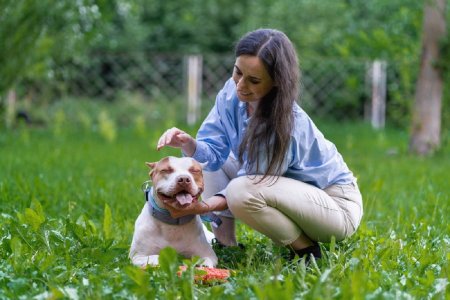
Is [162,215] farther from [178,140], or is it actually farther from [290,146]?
[290,146]

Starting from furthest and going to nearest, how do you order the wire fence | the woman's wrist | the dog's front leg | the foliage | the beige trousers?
the wire fence → the foliage → the woman's wrist → the beige trousers → the dog's front leg

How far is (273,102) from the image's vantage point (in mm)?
3158

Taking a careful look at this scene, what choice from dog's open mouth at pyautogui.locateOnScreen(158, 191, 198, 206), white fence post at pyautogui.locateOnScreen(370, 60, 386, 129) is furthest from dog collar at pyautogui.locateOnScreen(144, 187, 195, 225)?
white fence post at pyautogui.locateOnScreen(370, 60, 386, 129)

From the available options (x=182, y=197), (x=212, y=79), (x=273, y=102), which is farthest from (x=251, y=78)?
(x=212, y=79)

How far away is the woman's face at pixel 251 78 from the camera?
10.2 feet

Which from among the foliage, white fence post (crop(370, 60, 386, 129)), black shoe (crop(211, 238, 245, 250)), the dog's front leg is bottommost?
white fence post (crop(370, 60, 386, 129))

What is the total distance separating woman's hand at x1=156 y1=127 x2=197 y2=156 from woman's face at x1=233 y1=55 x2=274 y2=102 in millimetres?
270

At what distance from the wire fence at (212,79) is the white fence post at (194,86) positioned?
0.49m

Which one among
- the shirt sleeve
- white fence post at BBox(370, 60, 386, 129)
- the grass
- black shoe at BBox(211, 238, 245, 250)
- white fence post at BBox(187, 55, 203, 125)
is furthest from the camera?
white fence post at BBox(370, 60, 386, 129)

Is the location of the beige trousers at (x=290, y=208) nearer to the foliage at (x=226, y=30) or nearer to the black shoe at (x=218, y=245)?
the black shoe at (x=218, y=245)

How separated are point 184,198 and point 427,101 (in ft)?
21.9

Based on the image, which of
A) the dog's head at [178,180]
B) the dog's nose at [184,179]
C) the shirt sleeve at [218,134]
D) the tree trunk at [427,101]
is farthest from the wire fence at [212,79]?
the dog's nose at [184,179]

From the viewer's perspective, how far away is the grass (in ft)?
8.38

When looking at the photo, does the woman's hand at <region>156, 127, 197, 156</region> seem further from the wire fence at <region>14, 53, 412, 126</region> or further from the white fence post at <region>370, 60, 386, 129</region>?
the white fence post at <region>370, 60, 386, 129</region>
